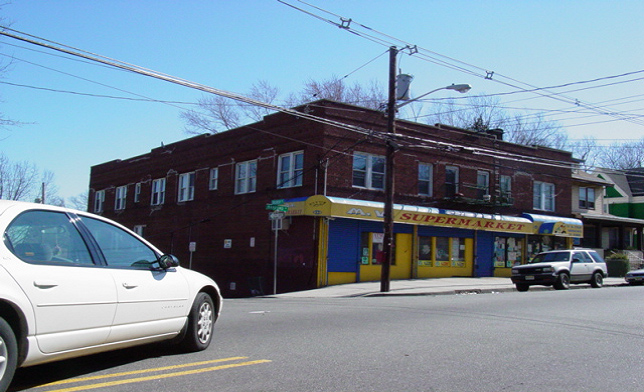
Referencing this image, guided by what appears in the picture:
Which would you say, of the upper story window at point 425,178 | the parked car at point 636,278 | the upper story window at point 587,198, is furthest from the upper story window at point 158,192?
the upper story window at point 587,198

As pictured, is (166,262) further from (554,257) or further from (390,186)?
(554,257)

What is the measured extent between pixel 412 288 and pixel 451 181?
27.9 ft

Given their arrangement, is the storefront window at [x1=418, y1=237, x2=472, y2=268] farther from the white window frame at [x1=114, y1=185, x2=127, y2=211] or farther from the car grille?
the white window frame at [x1=114, y1=185, x2=127, y2=211]

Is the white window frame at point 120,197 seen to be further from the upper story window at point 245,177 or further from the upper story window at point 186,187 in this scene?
the upper story window at point 245,177

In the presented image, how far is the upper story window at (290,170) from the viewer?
83.1ft

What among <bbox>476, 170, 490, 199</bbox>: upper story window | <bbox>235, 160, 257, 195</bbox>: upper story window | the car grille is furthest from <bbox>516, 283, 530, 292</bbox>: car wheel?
<bbox>235, 160, 257, 195</bbox>: upper story window

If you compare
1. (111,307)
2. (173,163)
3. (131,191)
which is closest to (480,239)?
(173,163)

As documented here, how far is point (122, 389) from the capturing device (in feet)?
17.2

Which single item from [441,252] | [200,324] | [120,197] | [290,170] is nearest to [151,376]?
[200,324]

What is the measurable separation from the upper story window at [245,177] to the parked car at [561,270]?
12.2 meters

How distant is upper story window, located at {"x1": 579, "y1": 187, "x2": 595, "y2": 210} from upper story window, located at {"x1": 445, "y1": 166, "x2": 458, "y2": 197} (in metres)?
13.7

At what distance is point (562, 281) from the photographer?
22.2 metres

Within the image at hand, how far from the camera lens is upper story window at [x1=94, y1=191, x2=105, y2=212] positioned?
1663 inches

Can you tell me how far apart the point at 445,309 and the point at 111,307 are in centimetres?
886
